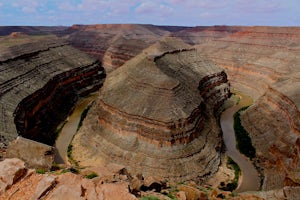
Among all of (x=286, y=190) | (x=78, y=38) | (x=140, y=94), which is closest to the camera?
(x=286, y=190)

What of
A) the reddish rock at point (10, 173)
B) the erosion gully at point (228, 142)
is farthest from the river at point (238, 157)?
the reddish rock at point (10, 173)

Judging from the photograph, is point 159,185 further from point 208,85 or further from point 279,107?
point 208,85

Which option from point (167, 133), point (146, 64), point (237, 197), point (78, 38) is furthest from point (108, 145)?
point (78, 38)

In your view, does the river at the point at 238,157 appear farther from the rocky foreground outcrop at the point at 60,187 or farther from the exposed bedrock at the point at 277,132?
the rocky foreground outcrop at the point at 60,187

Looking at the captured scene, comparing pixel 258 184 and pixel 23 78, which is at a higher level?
pixel 23 78

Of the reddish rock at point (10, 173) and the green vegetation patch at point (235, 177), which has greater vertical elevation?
the reddish rock at point (10, 173)

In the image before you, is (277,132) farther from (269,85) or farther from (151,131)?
(151,131)
